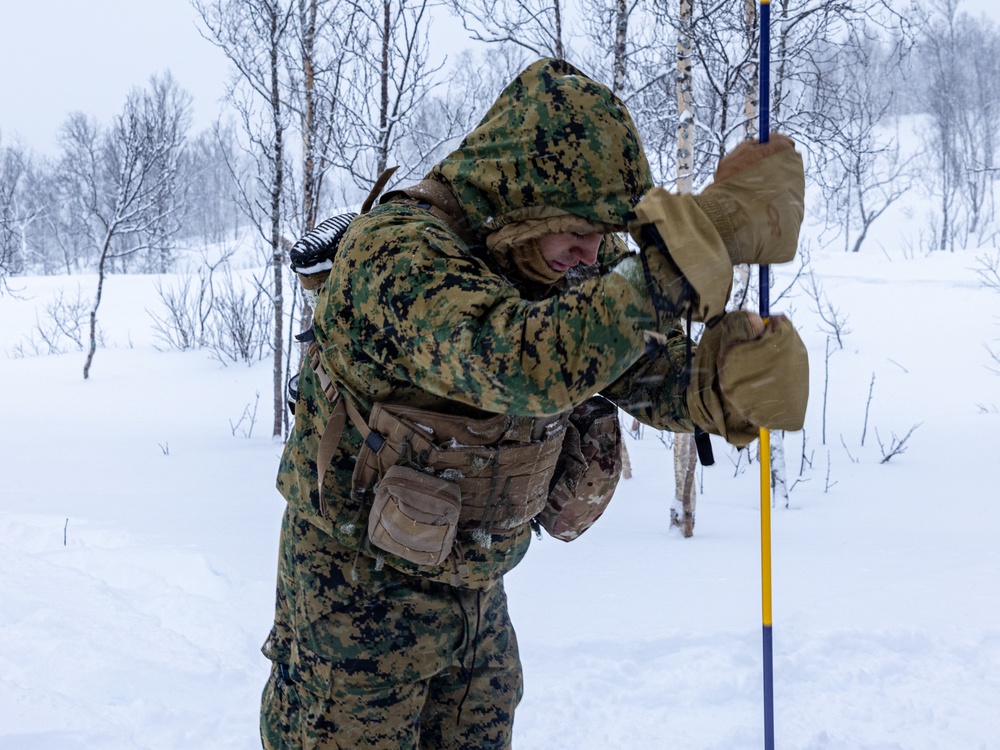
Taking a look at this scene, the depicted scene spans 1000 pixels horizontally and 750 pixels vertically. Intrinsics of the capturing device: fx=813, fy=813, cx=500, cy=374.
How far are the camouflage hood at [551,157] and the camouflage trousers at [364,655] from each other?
2.35 feet

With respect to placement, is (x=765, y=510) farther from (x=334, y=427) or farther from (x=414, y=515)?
(x=334, y=427)

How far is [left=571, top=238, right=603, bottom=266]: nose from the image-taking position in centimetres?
144

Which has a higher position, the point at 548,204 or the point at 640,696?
the point at 548,204

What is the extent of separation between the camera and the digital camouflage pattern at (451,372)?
1.07 metres

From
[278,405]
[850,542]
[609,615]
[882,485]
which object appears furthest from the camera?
[278,405]

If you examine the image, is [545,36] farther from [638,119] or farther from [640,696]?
[640,696]

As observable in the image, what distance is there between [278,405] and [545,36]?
461 centimetres

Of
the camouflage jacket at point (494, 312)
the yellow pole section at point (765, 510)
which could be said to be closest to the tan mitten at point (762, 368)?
the camouflage jacket at point (494, 312)

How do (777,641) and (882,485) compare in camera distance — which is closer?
(777,641)

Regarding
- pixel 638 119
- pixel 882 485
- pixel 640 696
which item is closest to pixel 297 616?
pixel 640 696

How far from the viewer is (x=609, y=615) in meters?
3.50

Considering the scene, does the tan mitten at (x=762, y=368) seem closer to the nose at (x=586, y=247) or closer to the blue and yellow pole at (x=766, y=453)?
the blue and yellow pole at (x=766, y=453)

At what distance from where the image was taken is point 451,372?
3.72ft

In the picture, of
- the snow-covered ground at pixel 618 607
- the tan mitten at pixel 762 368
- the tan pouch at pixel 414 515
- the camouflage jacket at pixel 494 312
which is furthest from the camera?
the snow-covered ground at pixel 618 607
